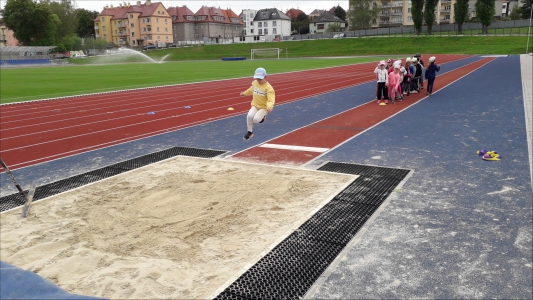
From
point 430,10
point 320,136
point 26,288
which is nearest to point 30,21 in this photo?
point 430,10

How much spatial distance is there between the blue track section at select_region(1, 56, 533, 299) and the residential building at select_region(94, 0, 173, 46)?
308 ft

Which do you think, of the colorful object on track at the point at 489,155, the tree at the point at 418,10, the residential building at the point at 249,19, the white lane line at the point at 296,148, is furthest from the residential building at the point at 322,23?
the colorful object on track at the point at 489,155

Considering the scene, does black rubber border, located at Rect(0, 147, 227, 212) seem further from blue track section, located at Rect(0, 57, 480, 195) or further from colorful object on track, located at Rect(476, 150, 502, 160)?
colorful object on track, located at Rect(476, 150, 502, 160)

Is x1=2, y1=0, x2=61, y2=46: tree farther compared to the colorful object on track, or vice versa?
x1=2, y1=0, x2=61, y2=46: tree

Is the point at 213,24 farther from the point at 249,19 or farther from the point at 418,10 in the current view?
the point at 418,10

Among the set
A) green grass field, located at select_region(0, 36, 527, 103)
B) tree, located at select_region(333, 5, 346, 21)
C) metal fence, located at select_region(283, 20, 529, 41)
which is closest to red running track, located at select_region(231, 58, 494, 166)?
green grass field, located at select_region(0, 36, 527, 103)

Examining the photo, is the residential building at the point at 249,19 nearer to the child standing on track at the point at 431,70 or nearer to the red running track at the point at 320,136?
the child standing on track at the point at 431,70

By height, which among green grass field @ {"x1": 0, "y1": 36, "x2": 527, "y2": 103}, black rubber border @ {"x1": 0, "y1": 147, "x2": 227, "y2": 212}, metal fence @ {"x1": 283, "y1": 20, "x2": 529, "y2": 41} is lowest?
black rubber border @ {"x1": 0, "y1": 147, "x2": 227, "y2": 212}

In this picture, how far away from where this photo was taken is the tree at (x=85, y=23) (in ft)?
370

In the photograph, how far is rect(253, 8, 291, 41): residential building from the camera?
361ft

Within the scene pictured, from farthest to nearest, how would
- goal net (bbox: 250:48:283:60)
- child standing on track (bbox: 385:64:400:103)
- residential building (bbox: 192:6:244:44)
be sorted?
residential building (bbox: 192:6:244:44), goal net (bbox: 250:48:283:60), child standing on track (bbox: 385:64:400:103)

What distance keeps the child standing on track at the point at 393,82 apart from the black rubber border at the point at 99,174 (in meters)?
8.28

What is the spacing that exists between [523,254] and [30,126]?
12637mm

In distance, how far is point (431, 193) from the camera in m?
6.21
